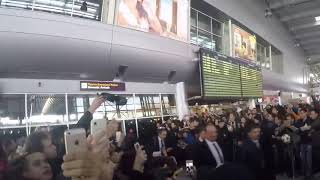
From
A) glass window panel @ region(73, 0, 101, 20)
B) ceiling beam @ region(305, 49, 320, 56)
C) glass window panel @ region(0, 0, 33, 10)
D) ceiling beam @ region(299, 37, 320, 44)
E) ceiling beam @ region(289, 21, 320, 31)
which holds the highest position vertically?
→ ceiling beam @ region(289, 21, 320, 31)

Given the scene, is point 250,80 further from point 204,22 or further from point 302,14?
point 302,14

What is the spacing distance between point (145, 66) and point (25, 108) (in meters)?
3.67

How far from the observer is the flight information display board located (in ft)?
39.4

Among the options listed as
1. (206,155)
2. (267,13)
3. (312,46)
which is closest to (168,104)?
(206,155)

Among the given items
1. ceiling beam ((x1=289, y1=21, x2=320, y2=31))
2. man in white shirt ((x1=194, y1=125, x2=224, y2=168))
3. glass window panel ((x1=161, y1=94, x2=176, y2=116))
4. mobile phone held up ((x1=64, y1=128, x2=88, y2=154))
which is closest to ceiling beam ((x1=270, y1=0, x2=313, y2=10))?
ceiling beam ((x1=289, y1=21, x2=320, y2=31))

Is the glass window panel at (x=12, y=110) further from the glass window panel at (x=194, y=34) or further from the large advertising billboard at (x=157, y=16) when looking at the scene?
the glass window panel at (x=194, y=34)

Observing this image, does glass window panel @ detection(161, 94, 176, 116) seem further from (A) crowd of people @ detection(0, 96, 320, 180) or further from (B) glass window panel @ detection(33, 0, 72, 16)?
(B) glass window panel @ detection(33, 0, 72, 16)

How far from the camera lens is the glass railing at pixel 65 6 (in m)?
7.59

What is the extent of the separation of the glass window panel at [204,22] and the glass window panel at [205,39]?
0.99 feet

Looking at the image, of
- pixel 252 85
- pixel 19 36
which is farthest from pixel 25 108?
pixel 252 85

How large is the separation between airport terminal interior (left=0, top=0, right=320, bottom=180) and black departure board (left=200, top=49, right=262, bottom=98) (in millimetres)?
55

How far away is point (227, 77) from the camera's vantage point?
13.9 metres

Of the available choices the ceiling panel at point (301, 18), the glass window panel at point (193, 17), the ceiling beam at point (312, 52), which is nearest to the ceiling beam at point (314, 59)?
the ceiling beam at point (312, 52)

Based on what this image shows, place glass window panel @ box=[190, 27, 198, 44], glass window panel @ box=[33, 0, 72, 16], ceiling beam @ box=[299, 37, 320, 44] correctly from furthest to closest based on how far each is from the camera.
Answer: ceiling beam @ box=[299, 37, 320, 44] < glass window panel @ box=[190, 27, 198, 44] < glass window panel @ box=[33, 0, 72, 16]
